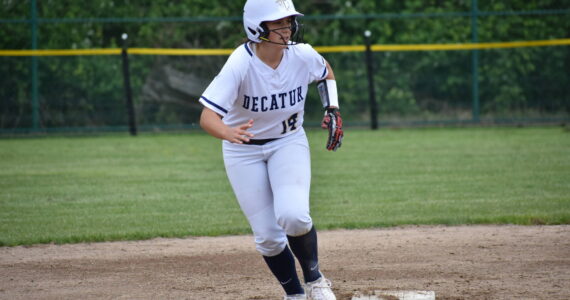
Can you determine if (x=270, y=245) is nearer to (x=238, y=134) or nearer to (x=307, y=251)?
(x=307, y=251)

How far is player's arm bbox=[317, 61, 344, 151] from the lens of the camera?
4.70m

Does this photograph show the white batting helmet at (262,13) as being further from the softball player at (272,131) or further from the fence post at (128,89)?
the fence post at (128,89)

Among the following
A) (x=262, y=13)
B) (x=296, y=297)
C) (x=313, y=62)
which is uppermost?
(x=262, y=13)

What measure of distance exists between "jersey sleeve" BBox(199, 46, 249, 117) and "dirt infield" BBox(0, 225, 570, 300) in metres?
1.32

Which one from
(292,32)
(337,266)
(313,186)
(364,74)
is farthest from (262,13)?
(364,74)

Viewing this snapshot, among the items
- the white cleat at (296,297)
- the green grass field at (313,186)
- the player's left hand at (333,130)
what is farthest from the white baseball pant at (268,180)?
the green grass field at (313,186)

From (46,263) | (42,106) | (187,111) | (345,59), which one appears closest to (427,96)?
(345,59)

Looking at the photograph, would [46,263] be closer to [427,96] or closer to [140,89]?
[140,89]

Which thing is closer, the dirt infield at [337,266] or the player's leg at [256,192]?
the player's leg at [256,192]

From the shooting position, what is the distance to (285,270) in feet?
15.3

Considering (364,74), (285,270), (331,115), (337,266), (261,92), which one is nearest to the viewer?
(261,92)

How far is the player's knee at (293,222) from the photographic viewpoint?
4.28m

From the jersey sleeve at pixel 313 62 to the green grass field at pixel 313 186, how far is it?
2.93 meters

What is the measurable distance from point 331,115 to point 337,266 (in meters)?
1.54
